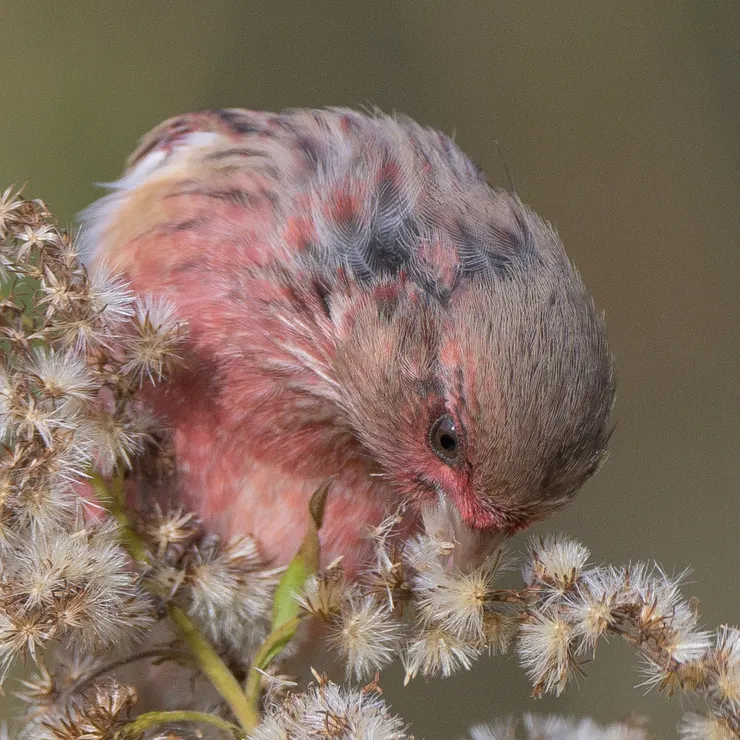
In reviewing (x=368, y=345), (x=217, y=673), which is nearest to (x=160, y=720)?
(x=217, y=673)

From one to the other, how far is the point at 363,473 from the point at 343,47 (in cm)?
252

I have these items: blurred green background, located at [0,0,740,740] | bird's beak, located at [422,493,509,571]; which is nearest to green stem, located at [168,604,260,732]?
bird's beak, located at [422,493,509,571]

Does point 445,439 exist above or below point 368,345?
below

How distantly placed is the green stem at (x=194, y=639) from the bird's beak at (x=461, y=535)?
43 cm

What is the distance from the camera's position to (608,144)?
425 cm

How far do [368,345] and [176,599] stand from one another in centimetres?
59

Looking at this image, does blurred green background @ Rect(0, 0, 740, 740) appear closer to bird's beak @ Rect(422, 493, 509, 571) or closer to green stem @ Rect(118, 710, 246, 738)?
bird's beak @ Rect(422, 493, 509, 571)

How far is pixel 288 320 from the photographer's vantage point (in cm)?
183

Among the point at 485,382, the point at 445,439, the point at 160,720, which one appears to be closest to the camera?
the point at 160,720

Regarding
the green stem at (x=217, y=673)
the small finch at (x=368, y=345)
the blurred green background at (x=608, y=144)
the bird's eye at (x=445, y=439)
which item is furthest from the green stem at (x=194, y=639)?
the blurred green background at (x=608, y=144)

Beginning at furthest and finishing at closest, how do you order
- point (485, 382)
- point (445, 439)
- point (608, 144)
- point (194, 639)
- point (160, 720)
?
point (608, 144)
point (445, 439)
point (485, 382)
point (194, 639)
point (160, 720)

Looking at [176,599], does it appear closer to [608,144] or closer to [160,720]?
[160,720]

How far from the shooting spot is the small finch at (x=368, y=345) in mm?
1589

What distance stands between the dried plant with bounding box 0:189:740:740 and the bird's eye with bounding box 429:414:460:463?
0.72 feet
